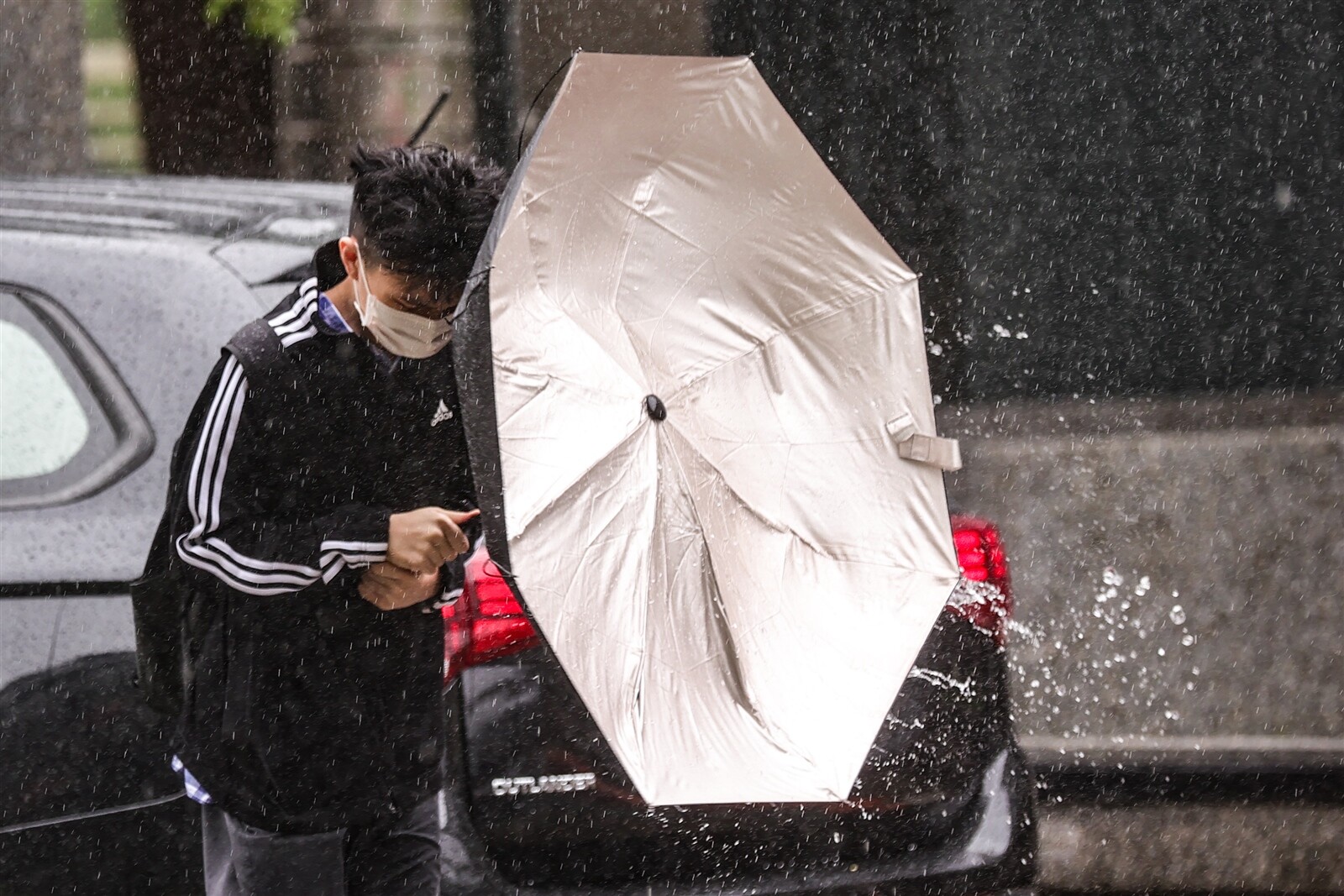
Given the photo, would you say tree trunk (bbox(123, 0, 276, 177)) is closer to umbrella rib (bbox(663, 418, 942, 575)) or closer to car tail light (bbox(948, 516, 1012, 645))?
car tail light (bbox(948, 516, 1012, 645))

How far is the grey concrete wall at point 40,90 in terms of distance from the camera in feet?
17.1

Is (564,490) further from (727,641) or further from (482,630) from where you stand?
(482,630)

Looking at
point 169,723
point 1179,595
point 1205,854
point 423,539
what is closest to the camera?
point 423,539

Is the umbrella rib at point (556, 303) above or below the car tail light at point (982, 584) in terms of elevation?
above

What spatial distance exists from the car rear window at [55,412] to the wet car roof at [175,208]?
249 mm

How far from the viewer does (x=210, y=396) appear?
6.54ft

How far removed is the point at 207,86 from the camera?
20.5 ft

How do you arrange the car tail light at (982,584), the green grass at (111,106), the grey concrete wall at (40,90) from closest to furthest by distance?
the car tail light at (982,584)
the grey concrete wall at (40,90)
the green grass at (111,106)

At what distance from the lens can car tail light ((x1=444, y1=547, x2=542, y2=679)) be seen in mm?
2482

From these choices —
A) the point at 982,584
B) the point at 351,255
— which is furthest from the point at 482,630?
the point at 982,584

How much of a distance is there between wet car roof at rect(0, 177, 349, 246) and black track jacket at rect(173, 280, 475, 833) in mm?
1102

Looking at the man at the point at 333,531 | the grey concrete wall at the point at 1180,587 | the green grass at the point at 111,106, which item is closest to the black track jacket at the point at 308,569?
the man at the point at 333,531

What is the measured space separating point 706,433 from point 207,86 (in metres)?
5.01

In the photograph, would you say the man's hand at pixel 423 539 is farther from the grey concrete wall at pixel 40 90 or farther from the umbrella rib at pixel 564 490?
the grey concrete wall at pixel 40 90
